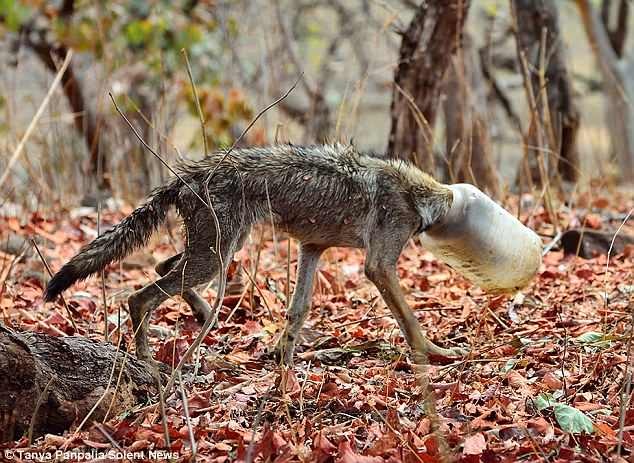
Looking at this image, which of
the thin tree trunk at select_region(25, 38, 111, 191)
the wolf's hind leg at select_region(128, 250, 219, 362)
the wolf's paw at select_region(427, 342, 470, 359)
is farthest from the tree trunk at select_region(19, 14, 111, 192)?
the wolf's paw at select_region(427, 342, 470, 359)

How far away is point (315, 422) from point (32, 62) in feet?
57.4

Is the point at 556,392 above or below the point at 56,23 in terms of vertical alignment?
below

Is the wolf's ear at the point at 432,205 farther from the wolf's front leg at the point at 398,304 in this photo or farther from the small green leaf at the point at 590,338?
the small green leaf at the point at 590,338

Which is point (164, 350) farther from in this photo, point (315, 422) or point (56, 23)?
point (56, 23)

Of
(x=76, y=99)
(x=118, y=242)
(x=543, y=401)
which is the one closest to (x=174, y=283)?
(x=118, y=242)

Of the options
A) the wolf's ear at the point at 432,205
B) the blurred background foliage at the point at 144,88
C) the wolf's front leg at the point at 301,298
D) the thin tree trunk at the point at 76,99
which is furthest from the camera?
the thin tree trunk at the point at 76,99

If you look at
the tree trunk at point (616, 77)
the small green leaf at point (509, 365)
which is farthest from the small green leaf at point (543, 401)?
the tree trunk at point (616, 77)

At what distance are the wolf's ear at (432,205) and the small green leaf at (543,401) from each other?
1.38 meters

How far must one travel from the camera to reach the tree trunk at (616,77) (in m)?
15.1

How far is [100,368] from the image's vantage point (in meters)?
3.78

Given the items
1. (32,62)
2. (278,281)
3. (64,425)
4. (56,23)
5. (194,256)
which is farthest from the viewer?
(32,62)

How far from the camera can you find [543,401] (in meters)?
3.77

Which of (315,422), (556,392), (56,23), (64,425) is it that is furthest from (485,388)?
(56,23)

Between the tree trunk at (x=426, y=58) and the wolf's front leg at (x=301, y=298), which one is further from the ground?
the tree trunk at (x=426, y=58)
